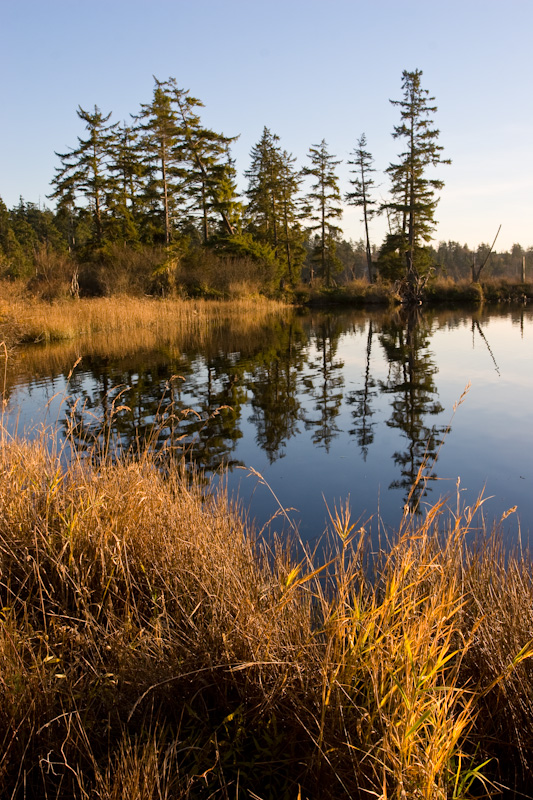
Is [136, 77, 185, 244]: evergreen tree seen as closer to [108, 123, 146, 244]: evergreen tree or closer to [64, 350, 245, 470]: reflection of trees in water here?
[108, 123, 146, 244]: evergreen tree

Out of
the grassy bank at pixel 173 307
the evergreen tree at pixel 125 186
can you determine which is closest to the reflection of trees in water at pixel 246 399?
the grassy bank at pixel 173 307

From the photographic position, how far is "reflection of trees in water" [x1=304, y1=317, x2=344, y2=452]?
850cm

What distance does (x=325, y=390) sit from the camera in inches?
466

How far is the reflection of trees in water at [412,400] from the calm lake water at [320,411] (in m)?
0.04

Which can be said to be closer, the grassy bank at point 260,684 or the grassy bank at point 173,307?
the grassy bank at point 260,684

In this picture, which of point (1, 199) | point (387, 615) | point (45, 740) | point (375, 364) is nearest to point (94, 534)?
point (45, 740)

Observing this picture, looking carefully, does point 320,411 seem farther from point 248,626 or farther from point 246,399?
point 248,626

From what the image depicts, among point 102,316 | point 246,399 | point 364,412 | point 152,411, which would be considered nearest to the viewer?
point 364,412

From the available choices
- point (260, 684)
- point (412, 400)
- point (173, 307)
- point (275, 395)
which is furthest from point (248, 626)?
point (173, 307)

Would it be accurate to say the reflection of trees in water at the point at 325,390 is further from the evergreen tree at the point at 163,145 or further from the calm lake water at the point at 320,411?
the evergreen tree at the point at 163,145

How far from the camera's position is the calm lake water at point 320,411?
5.75m

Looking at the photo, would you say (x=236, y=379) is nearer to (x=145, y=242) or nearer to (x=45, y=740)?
(x=45, y=740)

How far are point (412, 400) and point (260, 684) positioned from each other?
28.5 ft

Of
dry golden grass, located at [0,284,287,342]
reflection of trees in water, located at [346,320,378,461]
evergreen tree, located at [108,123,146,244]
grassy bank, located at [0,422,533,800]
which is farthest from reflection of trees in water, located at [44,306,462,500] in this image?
evergreen tree, located at [108,123,146,244]
